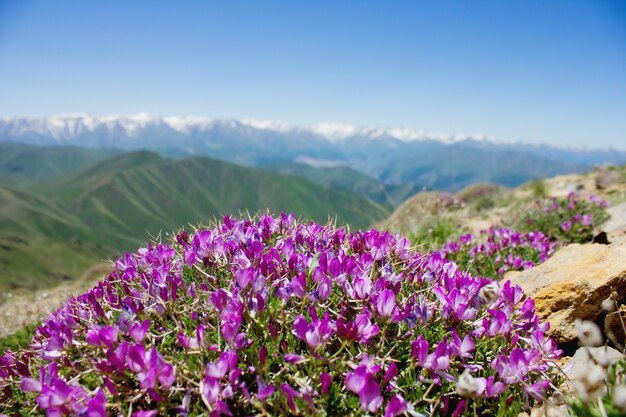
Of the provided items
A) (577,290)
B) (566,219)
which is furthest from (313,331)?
(566,219)

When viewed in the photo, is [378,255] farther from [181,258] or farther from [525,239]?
[525,239]

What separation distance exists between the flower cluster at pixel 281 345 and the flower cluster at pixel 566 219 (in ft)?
21.1

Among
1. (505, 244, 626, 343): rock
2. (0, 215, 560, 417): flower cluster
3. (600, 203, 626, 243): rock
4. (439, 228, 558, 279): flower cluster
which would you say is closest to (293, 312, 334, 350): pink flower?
(0, 215, 560, 417): flower cluster

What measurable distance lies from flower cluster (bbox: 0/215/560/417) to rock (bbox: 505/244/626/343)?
79 cm

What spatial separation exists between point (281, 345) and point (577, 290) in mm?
3168

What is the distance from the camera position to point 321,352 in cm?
291

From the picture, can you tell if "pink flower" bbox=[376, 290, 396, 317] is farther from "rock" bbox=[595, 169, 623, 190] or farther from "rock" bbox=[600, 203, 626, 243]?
"rock" bbox=[595, 169, 623, 190]

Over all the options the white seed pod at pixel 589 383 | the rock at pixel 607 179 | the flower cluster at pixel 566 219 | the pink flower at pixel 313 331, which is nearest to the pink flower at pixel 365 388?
the pink flower at pixel 313 331

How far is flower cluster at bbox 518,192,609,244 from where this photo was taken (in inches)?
352

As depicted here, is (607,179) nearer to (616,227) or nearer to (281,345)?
(616,227)

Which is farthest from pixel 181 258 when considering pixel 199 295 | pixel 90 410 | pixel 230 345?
pixel 90 410

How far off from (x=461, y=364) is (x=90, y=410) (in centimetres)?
258

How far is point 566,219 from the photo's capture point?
31.4 ft

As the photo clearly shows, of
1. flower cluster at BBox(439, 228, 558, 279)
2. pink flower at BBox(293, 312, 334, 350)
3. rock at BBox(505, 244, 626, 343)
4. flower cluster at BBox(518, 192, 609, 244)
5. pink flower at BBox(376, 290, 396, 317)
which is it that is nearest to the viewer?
pink flower at BBox(293, 312, 334, 350)
